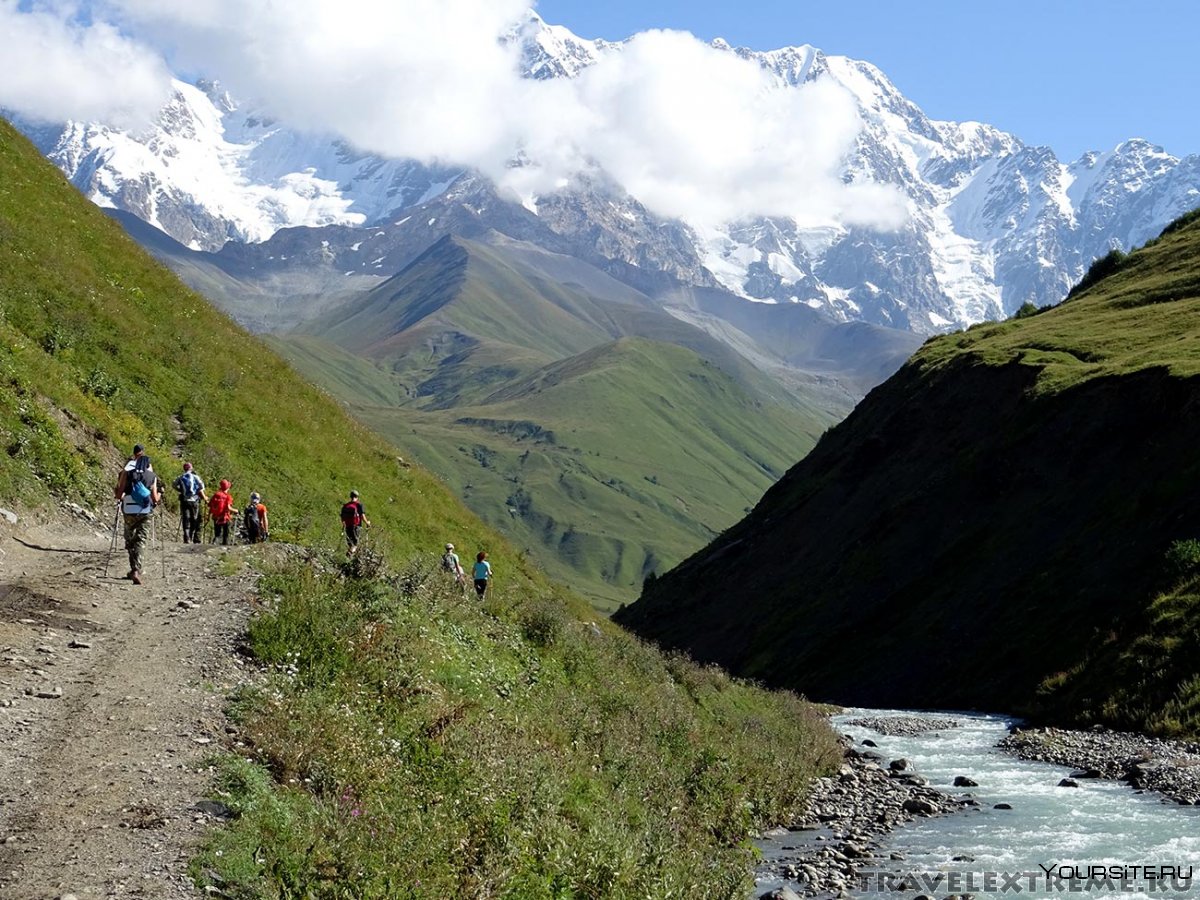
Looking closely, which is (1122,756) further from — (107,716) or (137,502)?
(107,716)

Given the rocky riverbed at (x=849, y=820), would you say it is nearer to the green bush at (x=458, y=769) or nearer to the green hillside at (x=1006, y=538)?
the green bush at (x=458, y=769)

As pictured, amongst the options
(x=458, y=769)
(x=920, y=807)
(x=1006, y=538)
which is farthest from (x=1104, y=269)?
(x=458, y=769)

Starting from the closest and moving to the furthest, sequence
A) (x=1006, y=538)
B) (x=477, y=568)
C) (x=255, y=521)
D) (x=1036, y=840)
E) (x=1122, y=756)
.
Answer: (x=1036, y=840) → (x=255, y=521) → (x=1122, y=756) → (x=477, y=568) → (x=1006, y=538)

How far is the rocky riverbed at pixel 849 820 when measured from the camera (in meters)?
23.4

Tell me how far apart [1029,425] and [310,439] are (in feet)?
177

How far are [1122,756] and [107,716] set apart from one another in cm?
3210

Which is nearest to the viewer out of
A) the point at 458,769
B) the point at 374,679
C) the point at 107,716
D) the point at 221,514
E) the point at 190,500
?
the point at 107,716

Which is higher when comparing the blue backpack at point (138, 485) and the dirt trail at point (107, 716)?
the blue backpack at point (138, 485)

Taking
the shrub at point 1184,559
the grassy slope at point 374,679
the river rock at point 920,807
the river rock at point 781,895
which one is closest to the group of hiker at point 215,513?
the grassy slope at point 374,679

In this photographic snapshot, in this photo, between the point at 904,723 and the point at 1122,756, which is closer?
the point at 1122,756

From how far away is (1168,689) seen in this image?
41125 mm

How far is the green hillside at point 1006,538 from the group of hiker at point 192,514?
29.8 meters

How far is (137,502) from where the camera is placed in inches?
986

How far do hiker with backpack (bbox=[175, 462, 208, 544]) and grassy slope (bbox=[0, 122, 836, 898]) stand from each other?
2.35 metres
